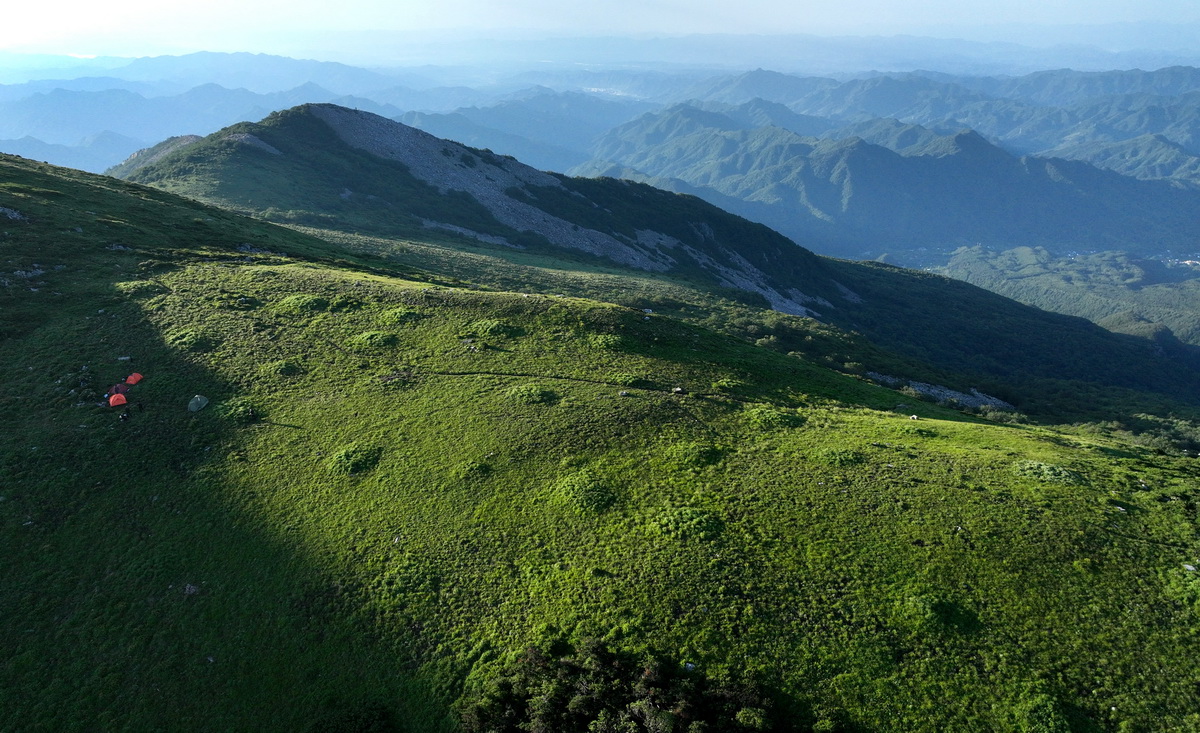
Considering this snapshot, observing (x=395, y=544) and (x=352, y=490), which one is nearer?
(x=395, y=544)

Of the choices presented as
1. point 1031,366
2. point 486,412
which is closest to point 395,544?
point 486,412

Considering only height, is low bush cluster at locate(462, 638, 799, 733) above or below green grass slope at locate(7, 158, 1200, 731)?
below

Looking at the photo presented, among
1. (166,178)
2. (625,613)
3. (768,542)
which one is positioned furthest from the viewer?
(166,178)

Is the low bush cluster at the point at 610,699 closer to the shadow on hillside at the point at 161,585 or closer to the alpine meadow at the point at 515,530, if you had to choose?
the alpine meadow at the point at 515,530

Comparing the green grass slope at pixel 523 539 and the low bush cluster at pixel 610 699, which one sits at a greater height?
the green grass slope at pixel 523 539

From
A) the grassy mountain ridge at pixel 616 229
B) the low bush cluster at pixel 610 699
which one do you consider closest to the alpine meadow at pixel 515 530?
the low bush cluster at pixel 610 699

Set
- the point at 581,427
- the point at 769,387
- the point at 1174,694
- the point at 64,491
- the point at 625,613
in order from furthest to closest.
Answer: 1. the point at 769,387
2. the point at 581,427
3. the point at 64,491
4. the point at 625,613
5. the point at 1174,694

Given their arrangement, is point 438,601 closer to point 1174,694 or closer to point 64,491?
point 64,491

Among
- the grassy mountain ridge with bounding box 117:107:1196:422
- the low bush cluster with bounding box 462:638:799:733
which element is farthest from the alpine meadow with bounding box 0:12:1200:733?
the grassy mountain ridge with bounding box 117:107:1196:422

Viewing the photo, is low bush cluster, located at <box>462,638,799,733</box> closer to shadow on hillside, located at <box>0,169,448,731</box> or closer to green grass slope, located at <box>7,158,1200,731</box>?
green grass slope, located at <box>7,158,1200,731</box>
